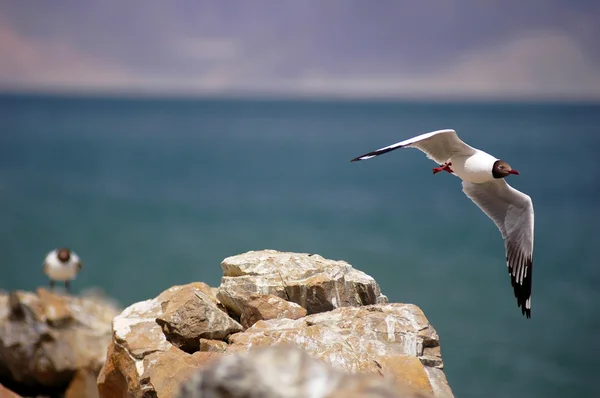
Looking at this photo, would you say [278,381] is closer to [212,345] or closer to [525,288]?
[212,345]

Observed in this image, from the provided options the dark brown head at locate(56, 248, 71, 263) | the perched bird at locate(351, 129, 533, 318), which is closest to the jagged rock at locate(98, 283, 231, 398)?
the perched bird at locate(351, 129, 533, 318)

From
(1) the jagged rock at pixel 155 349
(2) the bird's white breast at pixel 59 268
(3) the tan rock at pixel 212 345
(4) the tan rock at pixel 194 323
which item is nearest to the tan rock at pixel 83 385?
(2) the bird's white breast at pixel 59 268

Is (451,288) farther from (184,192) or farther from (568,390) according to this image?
(184,192)

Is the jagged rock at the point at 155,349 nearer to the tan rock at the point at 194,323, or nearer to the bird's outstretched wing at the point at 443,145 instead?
the tan rock at the point at 194,323

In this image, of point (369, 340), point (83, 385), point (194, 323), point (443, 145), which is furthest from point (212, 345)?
point (83, 385)

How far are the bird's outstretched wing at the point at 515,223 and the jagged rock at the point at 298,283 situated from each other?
5.93ft

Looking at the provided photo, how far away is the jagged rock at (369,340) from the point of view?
4227mm

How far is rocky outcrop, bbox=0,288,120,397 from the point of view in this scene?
802 centimetres

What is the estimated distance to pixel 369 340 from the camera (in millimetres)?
4492

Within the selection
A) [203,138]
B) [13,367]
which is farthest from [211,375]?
[203,138]

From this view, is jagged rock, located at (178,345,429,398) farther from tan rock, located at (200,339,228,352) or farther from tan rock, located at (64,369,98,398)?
tan rock, located at (64,369,98,398)

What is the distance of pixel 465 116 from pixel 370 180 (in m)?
9.85

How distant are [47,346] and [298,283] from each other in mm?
4403

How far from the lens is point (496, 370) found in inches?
589
